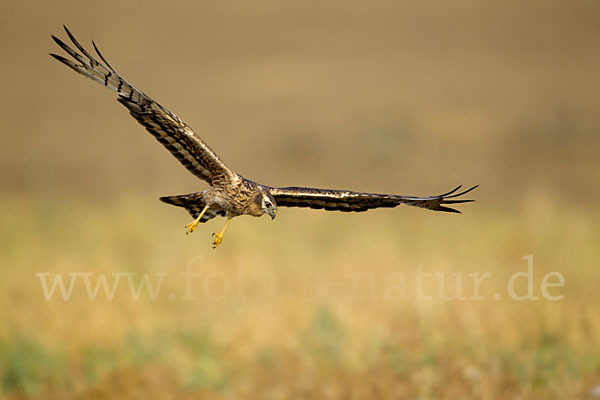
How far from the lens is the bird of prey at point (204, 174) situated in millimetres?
4219

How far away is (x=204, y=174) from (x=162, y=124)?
416 millimetres

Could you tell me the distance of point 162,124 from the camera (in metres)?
4.58

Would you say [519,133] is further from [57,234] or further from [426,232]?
[57,234]

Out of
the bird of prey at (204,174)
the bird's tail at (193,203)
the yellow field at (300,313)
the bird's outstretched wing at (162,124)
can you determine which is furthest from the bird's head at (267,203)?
the yellow field at (300,313)

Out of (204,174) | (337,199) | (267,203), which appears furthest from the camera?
(337,199)

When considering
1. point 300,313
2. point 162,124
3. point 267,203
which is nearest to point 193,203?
point 162,124

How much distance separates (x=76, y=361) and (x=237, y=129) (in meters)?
12.4

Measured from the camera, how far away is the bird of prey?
422cm

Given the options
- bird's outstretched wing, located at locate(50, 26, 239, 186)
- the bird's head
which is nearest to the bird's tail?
bird's outstretched wing, located at locate(50, 26, 239, 186)

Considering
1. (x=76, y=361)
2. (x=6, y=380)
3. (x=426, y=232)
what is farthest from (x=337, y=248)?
(x=6, y=380)

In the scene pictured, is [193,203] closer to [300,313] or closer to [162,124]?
[162,124]

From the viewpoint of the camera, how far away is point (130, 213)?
1537 cm

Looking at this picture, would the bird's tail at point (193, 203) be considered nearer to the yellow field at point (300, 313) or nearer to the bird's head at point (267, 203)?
the bird's head at point (267, 203)

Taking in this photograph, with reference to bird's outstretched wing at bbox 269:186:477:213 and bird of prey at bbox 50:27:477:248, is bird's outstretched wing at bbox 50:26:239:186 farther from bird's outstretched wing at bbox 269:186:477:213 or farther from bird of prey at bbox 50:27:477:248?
bird's outstretched wing at bbox 269:186:477:213
